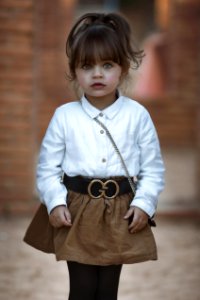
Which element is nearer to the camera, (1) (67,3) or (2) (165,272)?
(2) (165,272)

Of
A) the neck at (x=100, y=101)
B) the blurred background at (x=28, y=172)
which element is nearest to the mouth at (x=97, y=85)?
the neck at (x=100, y=101)

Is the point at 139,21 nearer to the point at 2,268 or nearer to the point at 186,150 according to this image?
the point at 186,150

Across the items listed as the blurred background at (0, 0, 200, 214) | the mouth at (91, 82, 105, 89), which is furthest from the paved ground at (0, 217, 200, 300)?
the mouth at (91, 82, 105, 89)

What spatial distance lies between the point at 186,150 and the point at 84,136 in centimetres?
988

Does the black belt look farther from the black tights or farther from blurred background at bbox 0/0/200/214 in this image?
blurred background at bbox 0/0/200/214

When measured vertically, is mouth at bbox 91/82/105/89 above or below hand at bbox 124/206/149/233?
above

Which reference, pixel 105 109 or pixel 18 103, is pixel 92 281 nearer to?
pixel 105 109

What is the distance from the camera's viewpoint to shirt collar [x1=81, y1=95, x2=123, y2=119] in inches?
133

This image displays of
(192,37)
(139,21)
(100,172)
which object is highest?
(100,172)

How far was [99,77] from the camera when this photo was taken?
330 cm

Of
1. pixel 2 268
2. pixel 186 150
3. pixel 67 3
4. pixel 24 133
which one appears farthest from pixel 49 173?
pixel 67 3

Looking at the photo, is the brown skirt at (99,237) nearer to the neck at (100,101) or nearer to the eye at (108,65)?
the neck at (100,101)

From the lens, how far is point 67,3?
15.1 metres

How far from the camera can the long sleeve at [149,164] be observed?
132 inches
